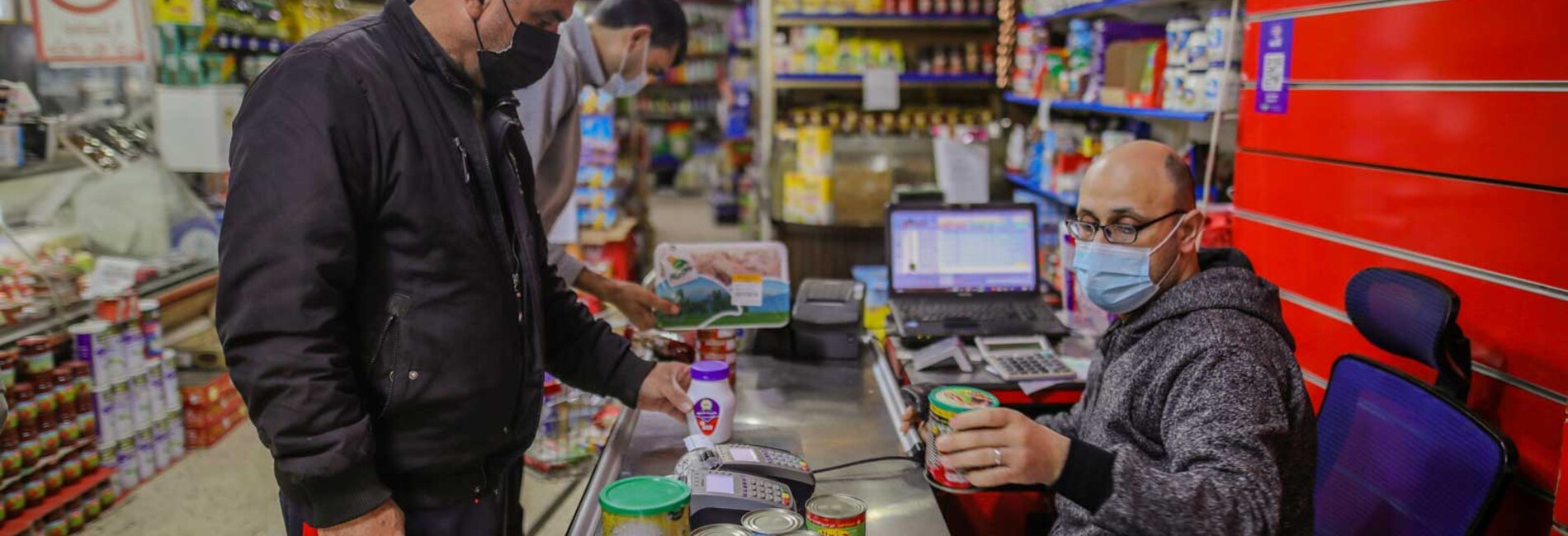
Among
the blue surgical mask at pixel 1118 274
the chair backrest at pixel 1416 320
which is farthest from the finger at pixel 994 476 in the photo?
the chair backrest at pixel 1416 320

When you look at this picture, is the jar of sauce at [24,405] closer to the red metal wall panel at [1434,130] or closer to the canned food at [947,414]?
the canned food at [947,414]

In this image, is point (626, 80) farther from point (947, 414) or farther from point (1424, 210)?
point (1424, 210)

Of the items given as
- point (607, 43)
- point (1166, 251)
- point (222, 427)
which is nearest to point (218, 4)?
point (222, 427)

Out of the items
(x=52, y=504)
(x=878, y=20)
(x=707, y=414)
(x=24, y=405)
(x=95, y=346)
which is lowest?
(x=52, y=504)

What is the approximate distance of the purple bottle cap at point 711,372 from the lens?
6.98 ft

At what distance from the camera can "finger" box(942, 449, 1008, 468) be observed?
152cm

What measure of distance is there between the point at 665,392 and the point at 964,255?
1.20 meters

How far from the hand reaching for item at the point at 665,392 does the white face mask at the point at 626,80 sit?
1.17m

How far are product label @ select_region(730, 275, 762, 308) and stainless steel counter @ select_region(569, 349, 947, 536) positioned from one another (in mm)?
188

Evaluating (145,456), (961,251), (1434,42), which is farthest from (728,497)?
(145,456)

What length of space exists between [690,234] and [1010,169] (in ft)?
18.7

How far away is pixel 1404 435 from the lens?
1.89m

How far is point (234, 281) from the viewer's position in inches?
54.3

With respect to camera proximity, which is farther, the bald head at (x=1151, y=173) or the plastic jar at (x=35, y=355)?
the plastic jar at (x=35, y=355)
